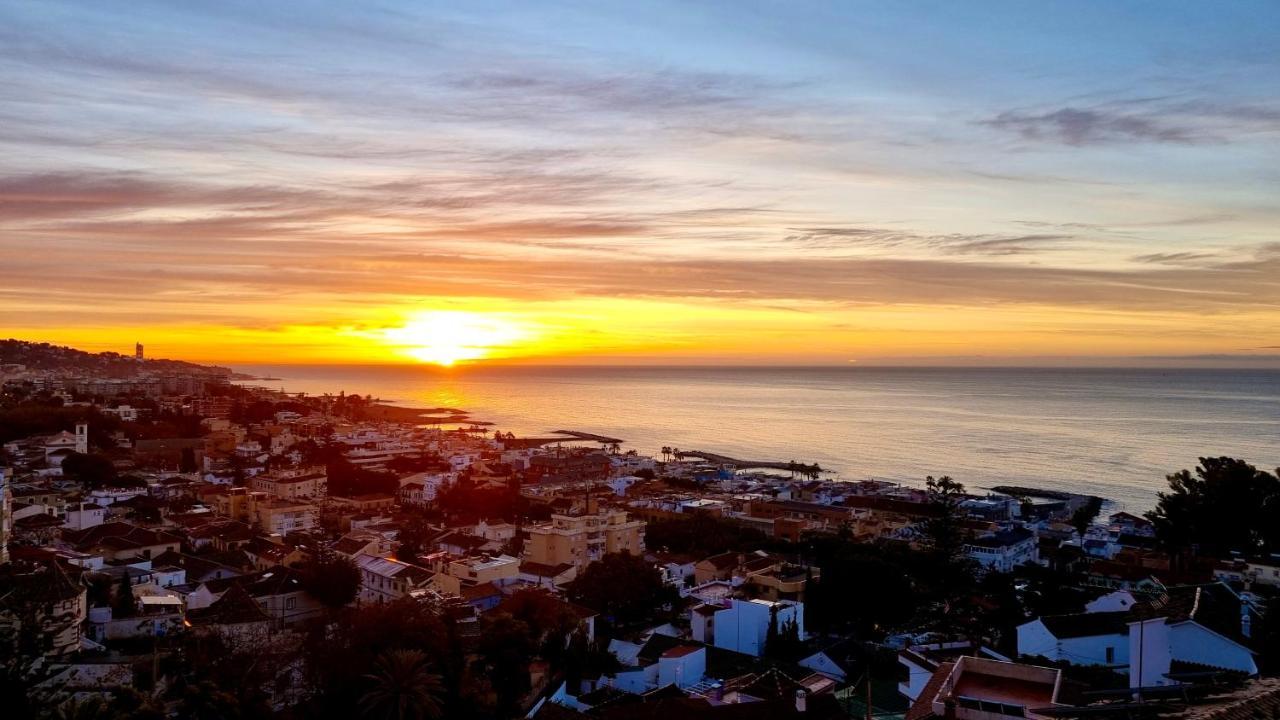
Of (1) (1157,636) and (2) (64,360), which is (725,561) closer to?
(1) (1157,636)

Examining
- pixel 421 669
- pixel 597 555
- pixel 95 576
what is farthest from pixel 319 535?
pixel 421 669

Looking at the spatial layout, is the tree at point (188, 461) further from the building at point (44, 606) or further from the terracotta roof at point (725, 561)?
the building at point (44, 606)

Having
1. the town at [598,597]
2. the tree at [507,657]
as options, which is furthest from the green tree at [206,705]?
the tree at [507,657]

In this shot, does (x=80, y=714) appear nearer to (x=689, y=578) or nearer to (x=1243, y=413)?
(x=689, y=578)

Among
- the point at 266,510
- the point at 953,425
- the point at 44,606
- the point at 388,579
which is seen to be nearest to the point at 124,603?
the point at 44,606

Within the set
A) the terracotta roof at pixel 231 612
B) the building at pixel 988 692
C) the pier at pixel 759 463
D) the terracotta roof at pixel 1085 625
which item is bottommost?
the pier at pixel 759 463

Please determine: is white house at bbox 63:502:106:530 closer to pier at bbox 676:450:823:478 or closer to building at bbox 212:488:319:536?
building at bbox 212:488:319:536

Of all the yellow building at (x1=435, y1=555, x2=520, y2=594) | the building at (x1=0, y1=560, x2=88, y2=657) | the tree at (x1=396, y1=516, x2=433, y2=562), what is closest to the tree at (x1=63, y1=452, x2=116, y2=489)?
the tree at (x1=396, y1=516, x2=433, y2=562)
